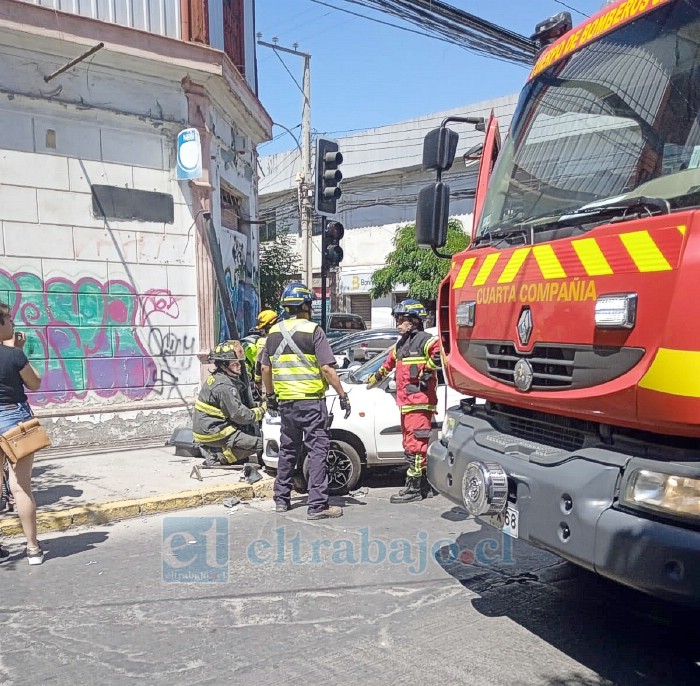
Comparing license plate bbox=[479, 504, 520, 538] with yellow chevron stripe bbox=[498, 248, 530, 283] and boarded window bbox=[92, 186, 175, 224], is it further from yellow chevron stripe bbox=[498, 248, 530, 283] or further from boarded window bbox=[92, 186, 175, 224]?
boarded window bbox=[92, 186, 175, 224]

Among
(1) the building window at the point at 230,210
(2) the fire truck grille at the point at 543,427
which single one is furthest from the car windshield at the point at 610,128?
(1) the building window at the point at 230,210

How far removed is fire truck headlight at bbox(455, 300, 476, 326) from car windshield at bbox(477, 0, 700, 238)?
50 cm

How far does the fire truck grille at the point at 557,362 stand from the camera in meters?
2.84

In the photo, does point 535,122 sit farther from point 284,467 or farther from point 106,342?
point 106,342

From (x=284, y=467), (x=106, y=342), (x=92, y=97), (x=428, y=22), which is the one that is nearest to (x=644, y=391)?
(x=284, y=467)

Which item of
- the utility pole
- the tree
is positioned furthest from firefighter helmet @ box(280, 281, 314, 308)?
the tree

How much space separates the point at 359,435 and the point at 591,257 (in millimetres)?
3928

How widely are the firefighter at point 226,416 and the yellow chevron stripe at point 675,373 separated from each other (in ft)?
16.2

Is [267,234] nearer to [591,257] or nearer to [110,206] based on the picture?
[110,206]

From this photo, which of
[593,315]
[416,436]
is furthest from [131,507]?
[593,315]

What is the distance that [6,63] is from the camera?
7.79 metres

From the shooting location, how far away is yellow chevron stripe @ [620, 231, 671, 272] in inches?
104

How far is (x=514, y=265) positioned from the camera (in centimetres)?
353

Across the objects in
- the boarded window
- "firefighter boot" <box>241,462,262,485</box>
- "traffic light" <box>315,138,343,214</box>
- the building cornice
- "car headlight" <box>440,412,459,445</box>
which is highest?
the building cornice
